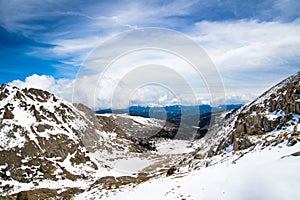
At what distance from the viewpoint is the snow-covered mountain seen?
20.4 m

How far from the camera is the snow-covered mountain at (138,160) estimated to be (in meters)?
20.4

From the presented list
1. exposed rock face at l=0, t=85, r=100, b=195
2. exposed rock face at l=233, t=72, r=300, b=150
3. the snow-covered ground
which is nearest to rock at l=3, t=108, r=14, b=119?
exposed rock face at l=0, t=85, r=100, b=195

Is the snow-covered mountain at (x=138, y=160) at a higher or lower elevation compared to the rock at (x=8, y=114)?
lower

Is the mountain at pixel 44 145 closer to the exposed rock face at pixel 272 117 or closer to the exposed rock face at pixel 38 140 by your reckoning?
the exposed rock face at pixel 38 140

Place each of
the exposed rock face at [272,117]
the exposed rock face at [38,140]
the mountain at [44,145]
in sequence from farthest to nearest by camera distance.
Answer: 1. the exposed rock face at [38,140]
2. the mountain at [44,145]
3. the exposed rock face at [272,117]

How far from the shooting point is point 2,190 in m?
100

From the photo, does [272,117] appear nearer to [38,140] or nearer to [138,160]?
[38,140]

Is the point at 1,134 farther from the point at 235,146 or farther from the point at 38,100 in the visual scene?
the point at 235,146

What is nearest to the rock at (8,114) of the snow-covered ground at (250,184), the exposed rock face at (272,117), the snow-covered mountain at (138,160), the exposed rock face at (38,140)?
the exposed rock face at (38,140)

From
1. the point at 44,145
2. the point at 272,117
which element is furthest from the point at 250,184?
the point at 44,145

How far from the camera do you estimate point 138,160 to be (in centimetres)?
19850

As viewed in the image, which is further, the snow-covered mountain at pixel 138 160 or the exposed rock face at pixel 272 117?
the exposed rock face at pixel 272 117

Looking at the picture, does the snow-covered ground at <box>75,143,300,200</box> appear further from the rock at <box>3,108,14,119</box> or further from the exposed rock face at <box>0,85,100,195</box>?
the rock at <box>3,108,14,119</box>

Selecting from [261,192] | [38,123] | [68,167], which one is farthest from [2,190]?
[261,192]
